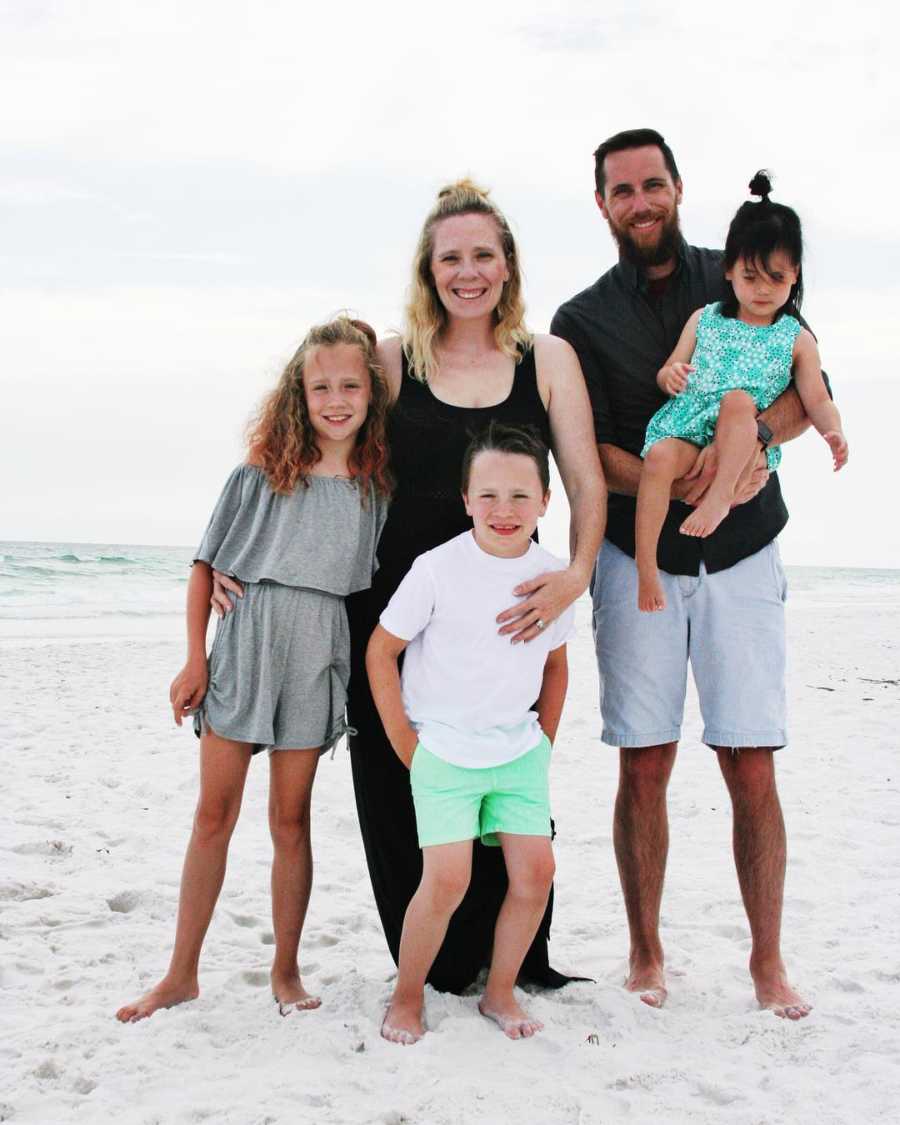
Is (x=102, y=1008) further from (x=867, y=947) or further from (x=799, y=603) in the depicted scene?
(x=799, y=603)

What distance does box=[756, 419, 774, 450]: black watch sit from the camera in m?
3.11

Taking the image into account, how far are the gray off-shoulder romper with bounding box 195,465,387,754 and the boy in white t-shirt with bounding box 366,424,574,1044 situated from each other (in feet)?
0.62

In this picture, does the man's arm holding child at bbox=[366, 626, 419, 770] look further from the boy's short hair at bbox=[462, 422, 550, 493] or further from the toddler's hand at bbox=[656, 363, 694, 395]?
the toddler's hand at bbox=[656, 363, 694, 395]

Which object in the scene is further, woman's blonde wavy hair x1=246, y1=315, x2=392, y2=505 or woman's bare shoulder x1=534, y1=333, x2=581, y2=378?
woman's bare shoulder x1=534, y1=333, x2=581, y2=378

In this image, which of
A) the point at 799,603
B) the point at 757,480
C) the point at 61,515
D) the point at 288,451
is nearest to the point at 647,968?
the point at 757,480

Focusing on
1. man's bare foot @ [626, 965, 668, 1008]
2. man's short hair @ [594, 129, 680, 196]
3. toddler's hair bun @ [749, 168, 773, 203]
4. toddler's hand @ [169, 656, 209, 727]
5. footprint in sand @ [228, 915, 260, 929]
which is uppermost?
man's short hair @ [594, 129, 680, 196]

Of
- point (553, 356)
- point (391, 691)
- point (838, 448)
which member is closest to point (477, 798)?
point (391, 691)

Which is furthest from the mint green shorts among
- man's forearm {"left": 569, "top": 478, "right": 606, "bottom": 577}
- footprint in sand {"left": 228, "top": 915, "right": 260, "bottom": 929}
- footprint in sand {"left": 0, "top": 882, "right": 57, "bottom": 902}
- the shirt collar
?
footprint in sand {"left": 0, "top": 882, "right": 57, "bottom": 902}

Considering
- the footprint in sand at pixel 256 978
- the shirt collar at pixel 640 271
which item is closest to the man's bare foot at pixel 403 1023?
the footprint in sand at pixel 256 978

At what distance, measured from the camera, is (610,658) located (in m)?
3.32

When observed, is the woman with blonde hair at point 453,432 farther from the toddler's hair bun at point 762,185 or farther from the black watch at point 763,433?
the toddler's hair bun at point 762,185

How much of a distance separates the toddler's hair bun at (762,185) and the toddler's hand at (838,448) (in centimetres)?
71

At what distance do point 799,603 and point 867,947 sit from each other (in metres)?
22.6

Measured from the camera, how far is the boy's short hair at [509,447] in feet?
9.27
